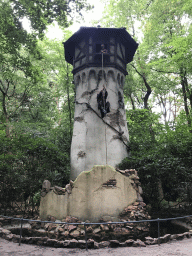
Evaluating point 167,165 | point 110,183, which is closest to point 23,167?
point 110,183

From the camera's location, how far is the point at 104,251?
5465 millimetres

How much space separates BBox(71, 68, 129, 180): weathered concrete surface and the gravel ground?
7.17 metres

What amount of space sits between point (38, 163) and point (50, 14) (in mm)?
7955

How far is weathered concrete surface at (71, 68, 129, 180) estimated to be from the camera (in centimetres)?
1293

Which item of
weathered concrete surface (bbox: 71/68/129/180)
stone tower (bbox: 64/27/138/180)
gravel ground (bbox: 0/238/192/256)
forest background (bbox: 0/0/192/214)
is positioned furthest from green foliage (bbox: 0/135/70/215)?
gravel ground (bbox: 0/238/192/256)

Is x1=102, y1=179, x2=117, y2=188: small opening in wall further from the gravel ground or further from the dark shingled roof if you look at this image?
the dark shingled roof

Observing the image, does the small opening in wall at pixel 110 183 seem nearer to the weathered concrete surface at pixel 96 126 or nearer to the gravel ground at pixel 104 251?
the gravel ground at pixel 104 251

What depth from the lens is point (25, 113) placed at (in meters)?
21.1

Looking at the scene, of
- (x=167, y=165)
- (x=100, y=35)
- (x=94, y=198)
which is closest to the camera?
(x=94, y=198)

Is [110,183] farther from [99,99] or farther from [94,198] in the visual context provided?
[99,99]

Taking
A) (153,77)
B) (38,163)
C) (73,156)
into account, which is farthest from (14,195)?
(153,77)

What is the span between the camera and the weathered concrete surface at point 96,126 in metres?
12.9

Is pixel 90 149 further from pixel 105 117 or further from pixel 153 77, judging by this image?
pixel 153 77

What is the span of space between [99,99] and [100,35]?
5.22m
